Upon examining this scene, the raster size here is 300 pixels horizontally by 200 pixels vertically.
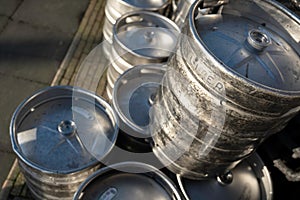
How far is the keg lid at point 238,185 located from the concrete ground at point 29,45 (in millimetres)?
2301

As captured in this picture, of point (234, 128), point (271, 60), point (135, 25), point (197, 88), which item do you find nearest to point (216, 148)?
point (234, 128)

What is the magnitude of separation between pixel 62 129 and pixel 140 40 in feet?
4.68

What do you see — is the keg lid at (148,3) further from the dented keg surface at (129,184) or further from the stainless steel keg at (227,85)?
the dented keg surface at (129,184)

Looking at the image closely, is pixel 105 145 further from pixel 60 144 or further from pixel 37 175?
pixel 37 175

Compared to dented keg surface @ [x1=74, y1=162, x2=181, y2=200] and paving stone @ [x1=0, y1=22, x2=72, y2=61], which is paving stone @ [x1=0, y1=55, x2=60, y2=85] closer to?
paving stone @ [x1=0, y1=22, x2=72, y2=61]

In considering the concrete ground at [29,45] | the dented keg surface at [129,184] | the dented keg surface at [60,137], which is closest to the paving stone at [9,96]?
the concrete ground at [29,45]

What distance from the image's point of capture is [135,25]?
3.88 meters

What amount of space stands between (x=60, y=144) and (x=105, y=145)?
38cm

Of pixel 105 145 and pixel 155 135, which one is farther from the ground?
pixel 155 135

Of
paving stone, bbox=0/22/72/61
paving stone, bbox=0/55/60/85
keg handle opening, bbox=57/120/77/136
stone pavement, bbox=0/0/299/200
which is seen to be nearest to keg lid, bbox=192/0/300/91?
keg handle opening, bbox=57/120/77/136

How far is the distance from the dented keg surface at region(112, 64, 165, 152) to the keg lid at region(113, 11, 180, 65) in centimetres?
21

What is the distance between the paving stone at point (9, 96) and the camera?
13.1ft

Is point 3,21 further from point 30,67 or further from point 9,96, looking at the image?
point 9,96

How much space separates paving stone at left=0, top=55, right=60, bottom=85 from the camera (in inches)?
183
